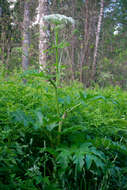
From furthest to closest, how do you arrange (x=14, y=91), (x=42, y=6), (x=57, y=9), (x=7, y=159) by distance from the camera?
1. (x=57, y=9)
2. (x=42, y=6)
3. (x=14, y=91)
4. (x=7, y=159)

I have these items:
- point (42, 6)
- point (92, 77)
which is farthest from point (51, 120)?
point (92, 77)

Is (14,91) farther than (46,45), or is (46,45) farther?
(46,45)

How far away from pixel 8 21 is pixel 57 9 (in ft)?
5.24

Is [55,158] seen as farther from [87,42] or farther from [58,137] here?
[87,42]

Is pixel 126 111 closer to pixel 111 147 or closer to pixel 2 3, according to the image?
pixel 111 147

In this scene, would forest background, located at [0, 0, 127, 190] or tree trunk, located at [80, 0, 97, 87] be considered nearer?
forest background, located at [0, 0, 127, 190]

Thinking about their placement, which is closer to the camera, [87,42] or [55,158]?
[55,158]

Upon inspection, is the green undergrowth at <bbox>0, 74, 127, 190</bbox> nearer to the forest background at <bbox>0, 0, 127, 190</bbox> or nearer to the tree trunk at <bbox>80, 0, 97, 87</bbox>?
the forest background at <bbox>0, 0, 127, 190</bbox>

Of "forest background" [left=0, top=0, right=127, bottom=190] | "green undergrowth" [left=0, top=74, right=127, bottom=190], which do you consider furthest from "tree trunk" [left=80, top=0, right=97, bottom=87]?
"green undergrowth" [left=0, top=74, right=127, bottom=190]

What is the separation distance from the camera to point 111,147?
54.0 inches

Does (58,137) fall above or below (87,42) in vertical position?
below

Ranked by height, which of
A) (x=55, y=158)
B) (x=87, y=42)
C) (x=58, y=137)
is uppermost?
(x=87, y=42)

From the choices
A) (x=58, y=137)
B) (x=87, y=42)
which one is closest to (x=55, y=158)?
(x=58, y=137)

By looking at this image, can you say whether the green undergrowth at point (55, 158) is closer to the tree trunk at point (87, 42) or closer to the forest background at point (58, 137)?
the forest background at point (58, 137)
